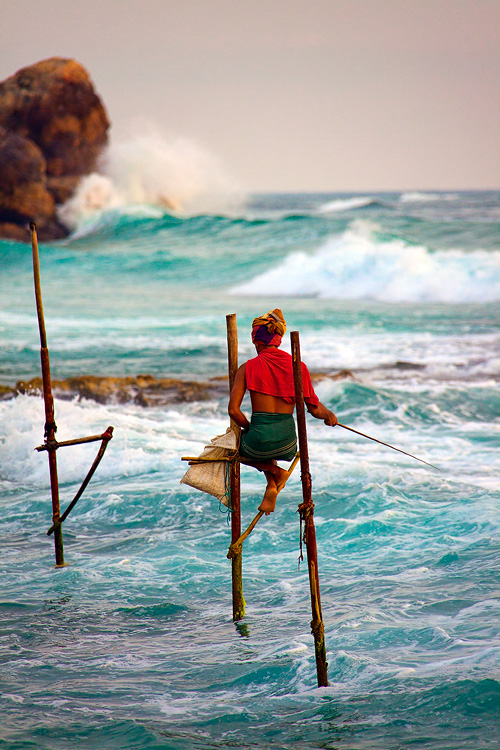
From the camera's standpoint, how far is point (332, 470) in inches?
351

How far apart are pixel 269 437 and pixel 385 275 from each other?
75.6 feet

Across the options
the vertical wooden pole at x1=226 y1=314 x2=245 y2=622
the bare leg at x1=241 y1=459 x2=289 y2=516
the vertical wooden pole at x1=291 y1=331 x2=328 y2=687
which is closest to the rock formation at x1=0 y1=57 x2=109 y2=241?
the vertical wooden pole at x1=226 y1=314 x2=245 y2=622

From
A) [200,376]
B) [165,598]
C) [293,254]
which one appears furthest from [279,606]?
[293,254]

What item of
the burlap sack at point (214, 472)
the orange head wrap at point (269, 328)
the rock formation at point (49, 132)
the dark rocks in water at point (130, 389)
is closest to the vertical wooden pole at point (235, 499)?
the burlap sack at point (214, 472)

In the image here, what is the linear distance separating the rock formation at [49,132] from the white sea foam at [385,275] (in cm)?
1633

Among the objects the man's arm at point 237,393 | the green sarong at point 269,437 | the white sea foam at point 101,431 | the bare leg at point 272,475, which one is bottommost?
the white sea foam at point 101,431

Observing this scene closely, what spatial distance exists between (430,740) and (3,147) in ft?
132

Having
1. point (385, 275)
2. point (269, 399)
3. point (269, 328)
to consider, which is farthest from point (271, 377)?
point (385, 275)

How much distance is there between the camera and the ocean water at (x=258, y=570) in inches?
166

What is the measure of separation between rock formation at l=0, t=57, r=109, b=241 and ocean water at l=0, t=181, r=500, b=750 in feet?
82.0

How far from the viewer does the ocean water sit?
4.23m

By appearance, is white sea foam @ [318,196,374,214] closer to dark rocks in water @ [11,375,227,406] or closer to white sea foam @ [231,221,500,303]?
white sea foam @ [231,221,500,303]

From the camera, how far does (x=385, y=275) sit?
89.2 ft

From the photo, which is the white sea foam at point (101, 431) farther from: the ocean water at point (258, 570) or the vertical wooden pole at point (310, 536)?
the vertical wooden pole at point (310, 536)
